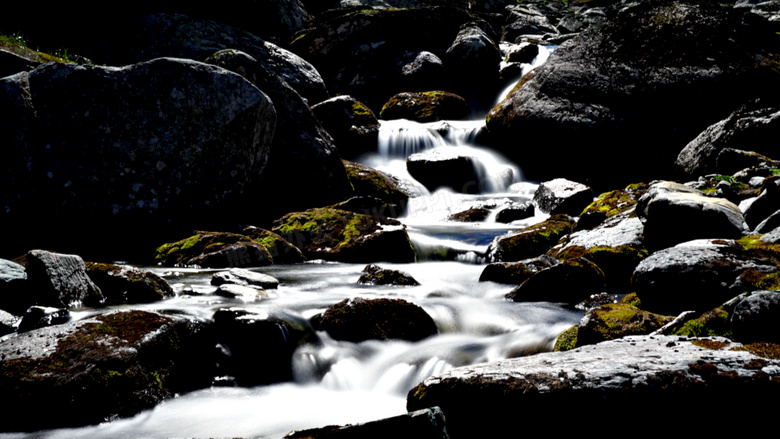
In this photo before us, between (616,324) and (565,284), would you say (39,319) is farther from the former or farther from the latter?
(565,284)

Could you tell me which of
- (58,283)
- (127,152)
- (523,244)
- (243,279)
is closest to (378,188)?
(523,244)

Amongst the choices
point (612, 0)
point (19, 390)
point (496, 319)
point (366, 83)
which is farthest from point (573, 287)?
point (612, 0)

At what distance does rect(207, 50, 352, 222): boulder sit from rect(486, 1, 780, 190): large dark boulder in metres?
6.23

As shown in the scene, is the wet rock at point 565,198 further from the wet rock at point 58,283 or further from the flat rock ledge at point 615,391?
the wet rock at point 58,283

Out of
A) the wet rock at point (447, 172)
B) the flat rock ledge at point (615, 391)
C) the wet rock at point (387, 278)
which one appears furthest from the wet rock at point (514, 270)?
the wet rock at point (447, 172)

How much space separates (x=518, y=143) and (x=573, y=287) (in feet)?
32.1

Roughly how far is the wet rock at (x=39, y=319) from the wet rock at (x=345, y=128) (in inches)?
478

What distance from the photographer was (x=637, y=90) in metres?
14.1

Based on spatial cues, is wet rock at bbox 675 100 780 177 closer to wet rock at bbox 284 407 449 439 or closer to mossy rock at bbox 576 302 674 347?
mossy rock at bbox 576 302 674 347

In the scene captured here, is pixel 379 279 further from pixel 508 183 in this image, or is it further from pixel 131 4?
pixel 131 4

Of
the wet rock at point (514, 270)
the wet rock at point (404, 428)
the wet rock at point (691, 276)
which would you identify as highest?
the wet rock at point (404, 428)

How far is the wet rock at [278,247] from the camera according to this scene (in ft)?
29.4

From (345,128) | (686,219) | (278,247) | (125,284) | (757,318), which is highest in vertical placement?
(345,128)

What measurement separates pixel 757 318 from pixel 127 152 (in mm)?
9176
